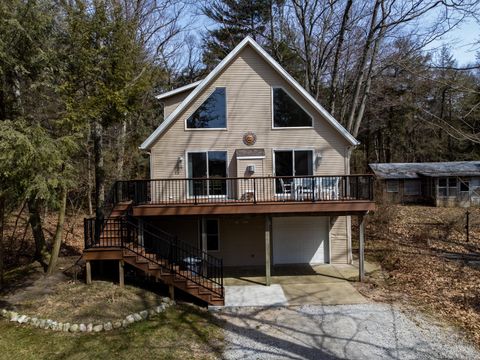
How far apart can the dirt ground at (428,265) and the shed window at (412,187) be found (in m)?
9.07

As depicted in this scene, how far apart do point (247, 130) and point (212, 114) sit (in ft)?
4.74

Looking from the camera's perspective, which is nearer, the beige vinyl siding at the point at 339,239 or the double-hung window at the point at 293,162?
the double-hung window at the point at 293,162

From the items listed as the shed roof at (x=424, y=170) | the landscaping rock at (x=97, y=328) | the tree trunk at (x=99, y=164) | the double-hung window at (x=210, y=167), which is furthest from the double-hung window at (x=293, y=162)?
the shed roof at (x=424, y=170)

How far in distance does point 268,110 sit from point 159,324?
8441 mm

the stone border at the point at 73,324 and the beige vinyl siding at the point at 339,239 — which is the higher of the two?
the beige vinyl siding at the point at 339,239

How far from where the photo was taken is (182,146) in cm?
1362

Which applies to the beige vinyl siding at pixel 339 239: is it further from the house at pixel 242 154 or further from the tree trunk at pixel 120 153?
the tree trunk at pixel 120 153

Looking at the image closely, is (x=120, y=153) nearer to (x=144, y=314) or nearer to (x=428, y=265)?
(x=144, y=314)

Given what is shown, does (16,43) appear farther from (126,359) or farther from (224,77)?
(126,359)

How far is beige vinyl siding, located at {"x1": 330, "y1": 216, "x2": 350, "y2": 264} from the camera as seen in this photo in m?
14.5

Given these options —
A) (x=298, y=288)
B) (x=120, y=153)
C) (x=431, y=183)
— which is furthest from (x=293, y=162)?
(x=431, y=183)

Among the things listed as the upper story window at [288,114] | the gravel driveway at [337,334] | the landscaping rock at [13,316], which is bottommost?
the gravel driveway at [337,334]

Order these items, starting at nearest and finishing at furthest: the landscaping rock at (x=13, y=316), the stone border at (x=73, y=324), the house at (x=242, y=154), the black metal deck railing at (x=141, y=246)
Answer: the stone border at (x=73, y=324) → the landscaping rock at (x=13, y=316) → the black metal deck railing at (x=141, y=246) → the house at (x=242, y=154)

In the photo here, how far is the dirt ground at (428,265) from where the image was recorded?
32.1 ft
